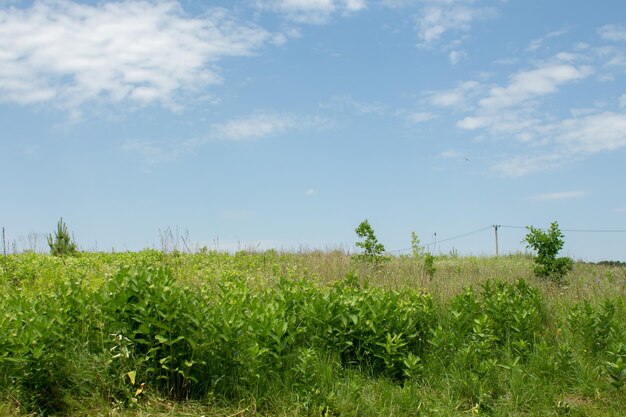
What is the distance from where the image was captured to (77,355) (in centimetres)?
542

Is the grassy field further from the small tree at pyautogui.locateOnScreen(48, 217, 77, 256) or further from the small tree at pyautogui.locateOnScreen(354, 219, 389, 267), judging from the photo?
the small tree at pyautogui.locateOnScreen(48, 217, 77, 256)

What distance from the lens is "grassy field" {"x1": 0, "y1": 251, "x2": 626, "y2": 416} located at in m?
5.21

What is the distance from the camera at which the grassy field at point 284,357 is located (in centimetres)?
521

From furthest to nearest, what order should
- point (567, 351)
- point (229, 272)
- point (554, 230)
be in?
point (554, 230)
point (229, 272)
point (567, 351)

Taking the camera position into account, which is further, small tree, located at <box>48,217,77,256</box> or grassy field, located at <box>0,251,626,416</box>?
small tree, located at <box>48,217,77,256</box>

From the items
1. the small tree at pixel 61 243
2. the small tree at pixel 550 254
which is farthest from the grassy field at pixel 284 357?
the small tree at pixel 61 243

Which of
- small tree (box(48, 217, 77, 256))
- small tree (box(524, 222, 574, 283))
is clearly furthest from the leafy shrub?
small tree (box(48, 217, 77, 256))

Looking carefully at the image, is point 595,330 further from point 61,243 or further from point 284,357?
point 61,243

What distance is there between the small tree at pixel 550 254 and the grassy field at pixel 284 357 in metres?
5.84

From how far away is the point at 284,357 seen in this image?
18.3ft

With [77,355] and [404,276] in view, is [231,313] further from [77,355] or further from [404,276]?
[404,276]

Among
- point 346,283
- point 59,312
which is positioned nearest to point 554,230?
point 346,283

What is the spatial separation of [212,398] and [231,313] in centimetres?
79

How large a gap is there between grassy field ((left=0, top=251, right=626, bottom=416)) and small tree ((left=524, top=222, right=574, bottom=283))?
5.84 meters
